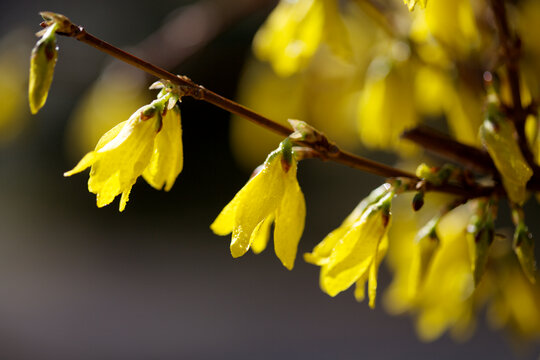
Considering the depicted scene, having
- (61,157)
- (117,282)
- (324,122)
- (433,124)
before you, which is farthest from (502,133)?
(61,157)

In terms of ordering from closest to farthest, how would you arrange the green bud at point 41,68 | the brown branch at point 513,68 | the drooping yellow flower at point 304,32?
the green bud at point 41,68 < the brown branch at point 513,68 < the drooping yellow flower at point 304,32

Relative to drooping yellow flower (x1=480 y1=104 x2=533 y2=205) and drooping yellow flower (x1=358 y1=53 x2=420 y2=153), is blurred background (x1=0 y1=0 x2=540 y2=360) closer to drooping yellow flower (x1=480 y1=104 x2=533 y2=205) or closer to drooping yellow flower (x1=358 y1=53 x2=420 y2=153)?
drooping yellow flower (x1=358 y1=53 x2=420 y2=153)

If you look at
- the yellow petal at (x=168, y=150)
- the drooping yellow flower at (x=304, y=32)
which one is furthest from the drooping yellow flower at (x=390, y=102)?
the yellow petal at (x=168, y=150)

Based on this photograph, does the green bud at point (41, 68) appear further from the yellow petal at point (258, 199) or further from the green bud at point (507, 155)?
the green bud at point (507, 155)

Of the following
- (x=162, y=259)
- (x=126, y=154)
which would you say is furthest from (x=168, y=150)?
(x=162, y=259)

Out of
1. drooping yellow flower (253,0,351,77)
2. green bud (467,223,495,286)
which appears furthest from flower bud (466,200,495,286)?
drooping yellow flower (253,0,351,77)

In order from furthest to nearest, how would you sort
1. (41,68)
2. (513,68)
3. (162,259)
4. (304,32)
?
(162,259)
(304,32)
(513,68)
(41,68)

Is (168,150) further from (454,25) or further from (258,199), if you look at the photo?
(454,25)
